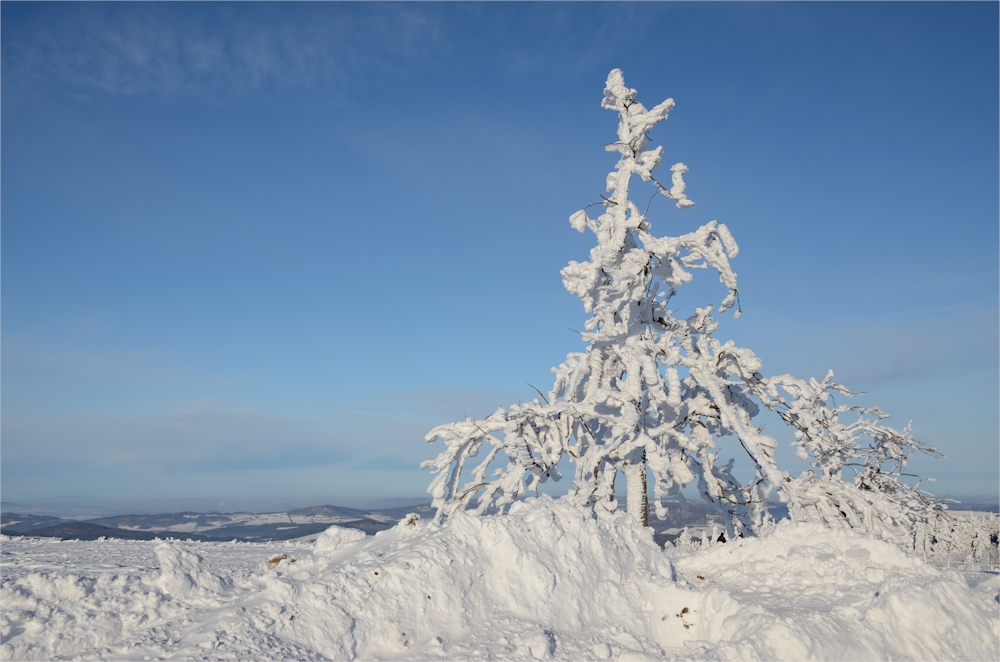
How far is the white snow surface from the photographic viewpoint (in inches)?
179

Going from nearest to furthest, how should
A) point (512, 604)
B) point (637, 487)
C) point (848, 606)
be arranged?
point (848, 606) < point (512, 604) < point (637, 487)

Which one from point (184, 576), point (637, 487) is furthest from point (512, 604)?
point (637, 487)

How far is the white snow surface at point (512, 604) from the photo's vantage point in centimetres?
455

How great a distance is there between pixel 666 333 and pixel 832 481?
3.37 meters

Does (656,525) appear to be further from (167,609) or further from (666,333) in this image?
(167,609)

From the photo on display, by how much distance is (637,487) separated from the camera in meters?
9.31

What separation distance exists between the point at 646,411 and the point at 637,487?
4.48 feet

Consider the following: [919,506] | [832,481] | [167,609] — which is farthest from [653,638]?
[919,506]

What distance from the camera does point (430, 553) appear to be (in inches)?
213

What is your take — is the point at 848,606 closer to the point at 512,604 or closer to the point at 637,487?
the point at 512,604

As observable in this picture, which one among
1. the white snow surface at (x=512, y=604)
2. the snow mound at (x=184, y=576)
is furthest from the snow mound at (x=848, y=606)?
the snow mound at (x=184, y=576)

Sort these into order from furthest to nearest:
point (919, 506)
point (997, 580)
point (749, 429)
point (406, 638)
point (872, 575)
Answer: point (919, 506), point (749, 429), point (997, 580), point (872, 575), point (406, 638)

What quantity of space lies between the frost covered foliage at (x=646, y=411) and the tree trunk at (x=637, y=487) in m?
0.02

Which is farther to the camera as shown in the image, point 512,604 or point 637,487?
point 637,487
